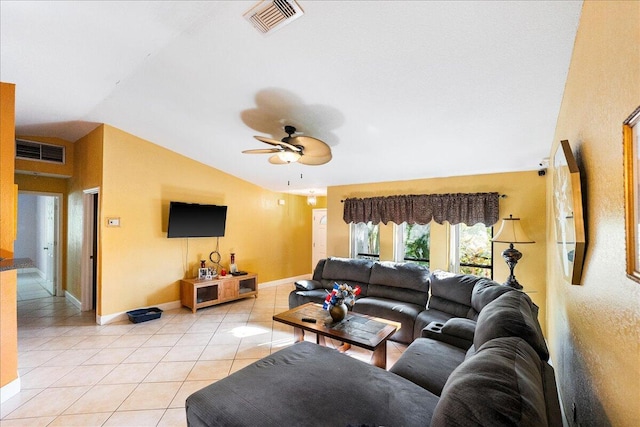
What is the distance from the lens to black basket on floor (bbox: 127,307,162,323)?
12.5 feet

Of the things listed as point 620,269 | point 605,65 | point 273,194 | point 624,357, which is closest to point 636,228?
point 620,269

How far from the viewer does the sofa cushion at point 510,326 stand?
1354 millimetres

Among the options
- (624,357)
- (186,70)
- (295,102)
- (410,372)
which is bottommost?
(410,372)

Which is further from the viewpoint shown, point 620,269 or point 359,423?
point 359,423

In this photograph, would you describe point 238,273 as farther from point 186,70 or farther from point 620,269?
point 620,269

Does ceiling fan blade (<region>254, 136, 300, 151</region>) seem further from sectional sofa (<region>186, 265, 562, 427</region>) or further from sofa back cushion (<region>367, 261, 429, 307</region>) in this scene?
sofa back cushion (<region>367, 261, 429, 307</region>)

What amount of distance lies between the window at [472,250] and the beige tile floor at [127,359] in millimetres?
1790

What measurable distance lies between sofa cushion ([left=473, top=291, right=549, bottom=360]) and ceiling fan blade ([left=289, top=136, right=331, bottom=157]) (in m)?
1.91

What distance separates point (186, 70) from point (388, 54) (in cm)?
174

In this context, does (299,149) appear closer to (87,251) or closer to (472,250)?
(472,250)

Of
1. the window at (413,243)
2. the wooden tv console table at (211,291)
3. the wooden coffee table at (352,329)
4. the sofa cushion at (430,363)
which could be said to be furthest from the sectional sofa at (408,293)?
the wooden tv console table at (211,291)

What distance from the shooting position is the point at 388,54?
191 centimetres

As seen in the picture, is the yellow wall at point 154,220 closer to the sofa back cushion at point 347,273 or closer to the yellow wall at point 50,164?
the yellow wall at point 50,164

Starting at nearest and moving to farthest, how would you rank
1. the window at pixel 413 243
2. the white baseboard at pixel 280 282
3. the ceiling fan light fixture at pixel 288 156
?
1. the ceiling fan light fixture at pixel 288 156
2. the window at pixel 413 243
3. the white baseboard at pixel 280 282
